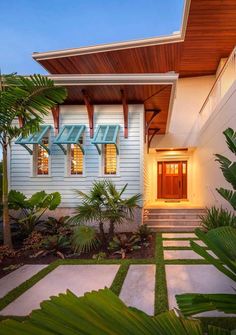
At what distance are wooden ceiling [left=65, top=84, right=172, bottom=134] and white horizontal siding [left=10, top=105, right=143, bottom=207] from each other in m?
0.24

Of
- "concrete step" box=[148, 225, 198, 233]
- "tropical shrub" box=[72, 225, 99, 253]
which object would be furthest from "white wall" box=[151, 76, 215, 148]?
"tropical shrub" box=[72, 225, 99, 253]

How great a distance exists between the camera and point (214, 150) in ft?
29.5

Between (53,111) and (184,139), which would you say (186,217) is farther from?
(53,111)

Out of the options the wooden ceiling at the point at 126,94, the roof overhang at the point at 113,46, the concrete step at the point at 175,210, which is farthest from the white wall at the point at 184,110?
the concrete step at the point at 175,210

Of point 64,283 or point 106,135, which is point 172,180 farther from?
point 64,283

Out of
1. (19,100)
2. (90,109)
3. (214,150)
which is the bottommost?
(214,150)

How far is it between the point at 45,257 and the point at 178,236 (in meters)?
4.06

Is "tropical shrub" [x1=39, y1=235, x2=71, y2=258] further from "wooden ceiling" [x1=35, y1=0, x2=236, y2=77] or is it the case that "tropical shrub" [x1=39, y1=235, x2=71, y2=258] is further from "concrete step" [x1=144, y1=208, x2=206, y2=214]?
"wooden ceiling" [x1=35, y1=0, x2=236, y2=77]

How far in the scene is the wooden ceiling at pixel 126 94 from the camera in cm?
830

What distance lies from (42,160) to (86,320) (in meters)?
9.39

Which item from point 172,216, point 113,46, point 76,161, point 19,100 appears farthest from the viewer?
point 113,46

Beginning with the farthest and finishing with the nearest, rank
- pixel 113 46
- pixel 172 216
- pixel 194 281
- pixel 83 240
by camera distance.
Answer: pixel 113 46
pixel 172 216
pixel 83 240
pixel 194 281

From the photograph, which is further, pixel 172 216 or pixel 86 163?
pixel 172 216

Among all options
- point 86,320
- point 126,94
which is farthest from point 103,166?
point 86,320
